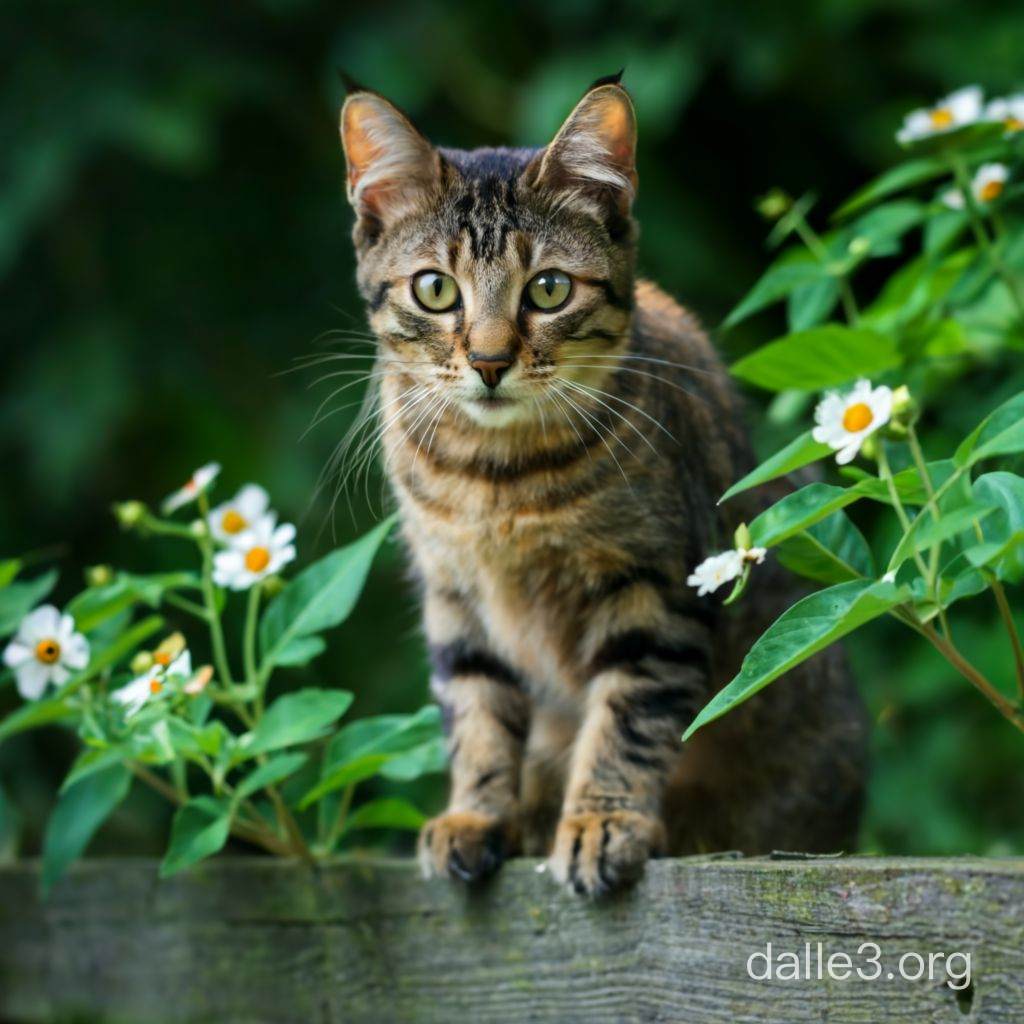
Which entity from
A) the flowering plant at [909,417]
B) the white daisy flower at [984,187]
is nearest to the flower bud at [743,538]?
the flowering plant at [909,417]

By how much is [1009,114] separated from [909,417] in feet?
3.84

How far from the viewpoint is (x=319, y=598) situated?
90.1 inches

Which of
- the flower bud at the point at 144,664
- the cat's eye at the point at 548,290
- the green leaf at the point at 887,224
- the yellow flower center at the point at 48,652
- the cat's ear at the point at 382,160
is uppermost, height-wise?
the green leaf at the point at 887,224

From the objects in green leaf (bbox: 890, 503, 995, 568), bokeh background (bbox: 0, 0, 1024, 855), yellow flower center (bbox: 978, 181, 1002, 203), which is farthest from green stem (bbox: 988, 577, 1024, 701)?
bokeh background (bbox: 0, 0, 1024, 855)

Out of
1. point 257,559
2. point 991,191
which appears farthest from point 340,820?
point 991,191

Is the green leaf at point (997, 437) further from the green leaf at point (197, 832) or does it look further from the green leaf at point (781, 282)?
the green leaf at point (197, 832)

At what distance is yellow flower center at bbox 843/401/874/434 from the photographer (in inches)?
66.9

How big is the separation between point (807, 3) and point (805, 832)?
2.59m

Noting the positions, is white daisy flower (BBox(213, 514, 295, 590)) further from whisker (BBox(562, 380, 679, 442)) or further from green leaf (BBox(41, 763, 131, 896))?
whisker (BBox(562, 380, 679, 442))

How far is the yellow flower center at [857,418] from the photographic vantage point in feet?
5.57

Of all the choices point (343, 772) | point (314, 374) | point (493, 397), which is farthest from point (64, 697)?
point (314, 374)

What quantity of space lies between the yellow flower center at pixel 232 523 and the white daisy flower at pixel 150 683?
303 millimetres

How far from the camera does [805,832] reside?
2.65 metres

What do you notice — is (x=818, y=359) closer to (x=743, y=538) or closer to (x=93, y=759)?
(x=743, y=538)
